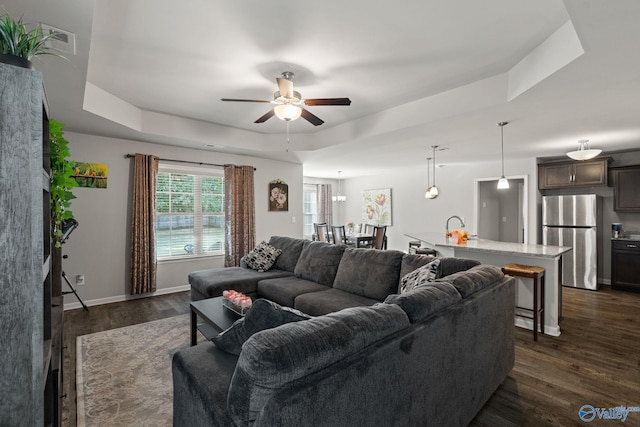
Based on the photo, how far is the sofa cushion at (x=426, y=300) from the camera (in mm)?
1502

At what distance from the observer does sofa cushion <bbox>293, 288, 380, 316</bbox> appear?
277 centimetres

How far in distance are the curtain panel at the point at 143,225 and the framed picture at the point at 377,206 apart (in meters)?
6.04

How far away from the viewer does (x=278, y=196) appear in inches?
247

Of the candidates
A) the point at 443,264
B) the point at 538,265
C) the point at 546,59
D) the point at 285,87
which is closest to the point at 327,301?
the point at 443,264

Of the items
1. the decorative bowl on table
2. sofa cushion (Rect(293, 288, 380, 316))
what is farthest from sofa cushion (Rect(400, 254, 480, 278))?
the decorative bowl on table

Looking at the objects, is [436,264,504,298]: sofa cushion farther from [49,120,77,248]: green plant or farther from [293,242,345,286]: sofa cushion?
[49,120,77,248]: green plant

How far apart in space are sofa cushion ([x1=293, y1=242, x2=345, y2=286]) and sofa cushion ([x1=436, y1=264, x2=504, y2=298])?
1.71m

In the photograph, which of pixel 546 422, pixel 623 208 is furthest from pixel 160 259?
pixel 623 208

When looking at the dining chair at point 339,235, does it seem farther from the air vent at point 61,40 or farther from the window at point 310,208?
the air vent at point 61,40

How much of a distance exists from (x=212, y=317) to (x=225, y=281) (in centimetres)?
107

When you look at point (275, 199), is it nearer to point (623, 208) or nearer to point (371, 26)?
point (371, 26)

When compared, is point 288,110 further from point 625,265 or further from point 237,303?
point 625,265

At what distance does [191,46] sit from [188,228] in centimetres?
341

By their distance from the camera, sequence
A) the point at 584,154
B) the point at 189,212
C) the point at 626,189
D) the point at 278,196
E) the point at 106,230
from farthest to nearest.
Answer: the point at 278,196
the point at 189,212
the point at 626,189
the point at 106,230
the point at 584,154
